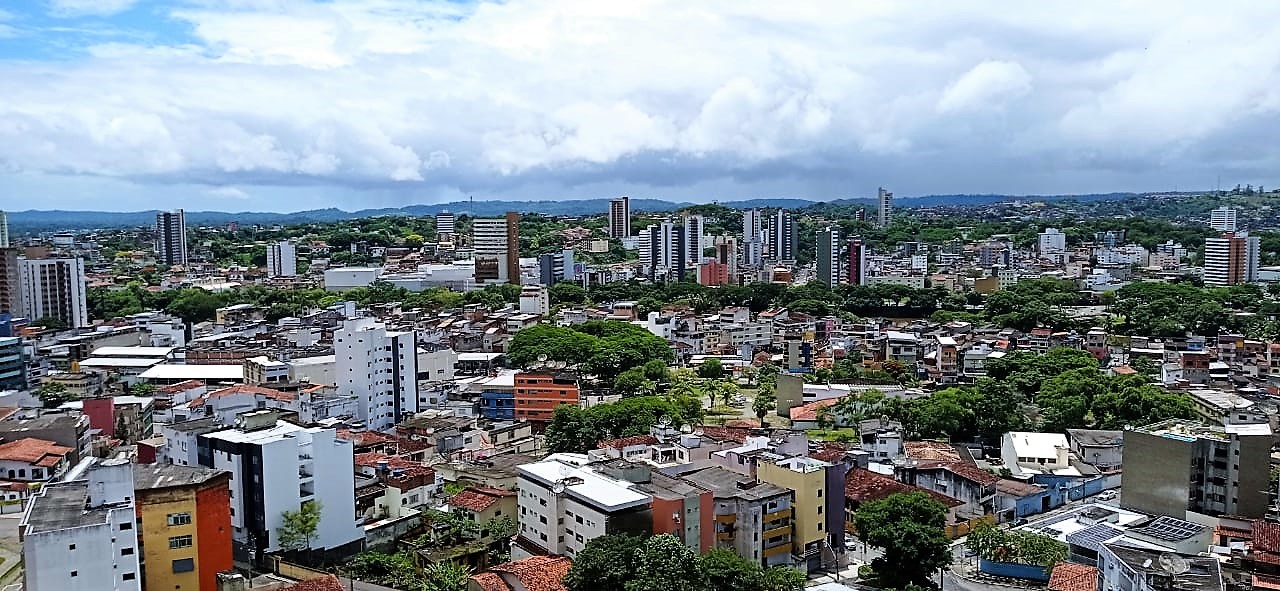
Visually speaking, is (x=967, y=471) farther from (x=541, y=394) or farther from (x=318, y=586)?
(x=318, y=586)

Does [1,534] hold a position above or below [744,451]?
below

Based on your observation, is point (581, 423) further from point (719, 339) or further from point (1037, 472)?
point (719, 339)

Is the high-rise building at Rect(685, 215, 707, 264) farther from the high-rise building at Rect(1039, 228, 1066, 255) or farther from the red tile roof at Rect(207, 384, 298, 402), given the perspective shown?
the red tile roof at Rect(207, 384, 298, 402)

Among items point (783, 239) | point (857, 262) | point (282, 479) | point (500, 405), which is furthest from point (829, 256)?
point (282, 479)

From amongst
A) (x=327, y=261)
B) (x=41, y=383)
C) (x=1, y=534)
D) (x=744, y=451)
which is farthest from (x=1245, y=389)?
(x=327, y=261)

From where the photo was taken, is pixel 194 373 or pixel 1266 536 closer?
pixel 1266 536
